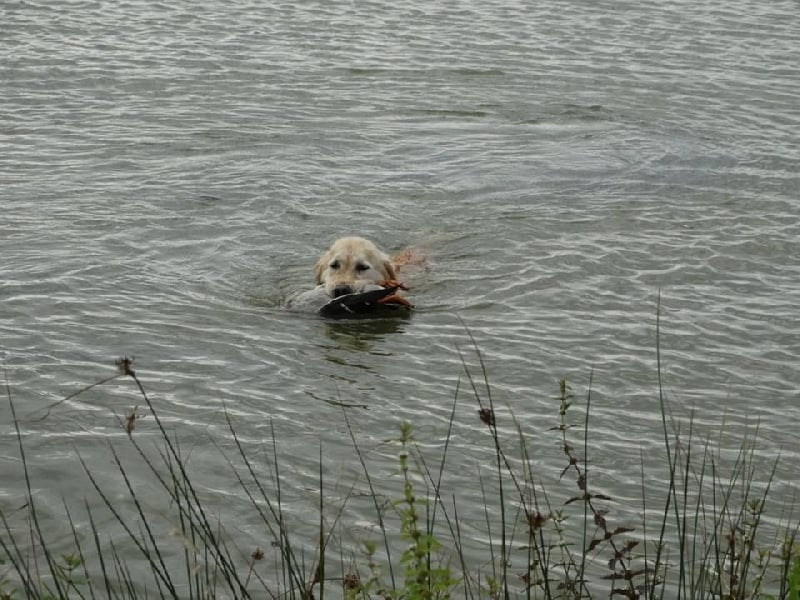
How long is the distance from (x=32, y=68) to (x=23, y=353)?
7401mm

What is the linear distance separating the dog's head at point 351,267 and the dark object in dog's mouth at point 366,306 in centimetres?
8

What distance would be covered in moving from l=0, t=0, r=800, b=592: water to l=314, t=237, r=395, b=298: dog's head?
272mm

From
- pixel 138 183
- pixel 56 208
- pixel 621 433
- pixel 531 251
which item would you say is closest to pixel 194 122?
pixel 138 183

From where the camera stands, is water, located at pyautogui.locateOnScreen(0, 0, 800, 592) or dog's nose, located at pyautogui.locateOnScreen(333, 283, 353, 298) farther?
dog's nose, located at pyautogui.locateOnScreen(333, 283, 353, 298)

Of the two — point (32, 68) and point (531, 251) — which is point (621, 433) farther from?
point (32, 68)

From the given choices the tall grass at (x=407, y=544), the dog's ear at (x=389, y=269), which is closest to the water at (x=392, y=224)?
the tall grass at (x=407, y=544)

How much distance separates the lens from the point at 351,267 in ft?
26.7

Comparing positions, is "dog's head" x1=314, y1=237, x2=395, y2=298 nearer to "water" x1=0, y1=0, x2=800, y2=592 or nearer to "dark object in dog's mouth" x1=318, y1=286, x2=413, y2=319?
"dark object in dog's mouth" x1=318, y1=286, x2=413, y2=319

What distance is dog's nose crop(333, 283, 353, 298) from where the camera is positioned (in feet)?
26.1

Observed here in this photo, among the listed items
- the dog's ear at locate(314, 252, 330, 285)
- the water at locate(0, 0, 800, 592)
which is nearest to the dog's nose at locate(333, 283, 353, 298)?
the water at locate(0, 0, 800, 592)

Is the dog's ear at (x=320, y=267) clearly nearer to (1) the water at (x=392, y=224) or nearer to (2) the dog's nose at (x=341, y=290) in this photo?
(1) the water at (x=392, y=224)

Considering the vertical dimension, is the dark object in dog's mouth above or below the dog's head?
below

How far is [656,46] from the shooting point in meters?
15.6

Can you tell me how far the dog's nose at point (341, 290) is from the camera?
7.96m
